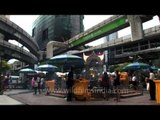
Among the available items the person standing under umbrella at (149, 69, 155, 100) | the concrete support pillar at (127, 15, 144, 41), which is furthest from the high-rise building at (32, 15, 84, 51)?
the person standing under umbrella at (149, 69, 155, 100)

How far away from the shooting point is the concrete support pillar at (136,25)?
101ft

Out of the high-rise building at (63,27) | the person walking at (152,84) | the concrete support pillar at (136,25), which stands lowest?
the person walking at (152,84)

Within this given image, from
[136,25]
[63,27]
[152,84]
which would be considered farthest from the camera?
[63,27]

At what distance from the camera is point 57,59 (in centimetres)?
1847

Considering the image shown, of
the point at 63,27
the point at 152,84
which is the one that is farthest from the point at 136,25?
the point at 63,27

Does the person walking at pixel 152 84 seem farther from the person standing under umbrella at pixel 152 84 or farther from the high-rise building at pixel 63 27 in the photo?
the high-rise building at pixel 63 27

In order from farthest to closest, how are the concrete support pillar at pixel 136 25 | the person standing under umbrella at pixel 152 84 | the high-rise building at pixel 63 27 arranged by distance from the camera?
the high-rise building at pixel 63 27, the concrete support pillar at pixel 136 25, the person standing under umbrella at pixel 152 84

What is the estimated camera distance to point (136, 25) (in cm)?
3105

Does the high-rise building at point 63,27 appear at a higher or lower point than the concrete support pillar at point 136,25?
higher

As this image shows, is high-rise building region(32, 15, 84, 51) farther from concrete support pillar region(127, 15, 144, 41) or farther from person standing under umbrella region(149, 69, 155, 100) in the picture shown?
person standing under umbrella region(149, 69, 155, 100)

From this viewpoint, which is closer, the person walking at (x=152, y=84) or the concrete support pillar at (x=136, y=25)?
the person walking at (x=152, y=84)

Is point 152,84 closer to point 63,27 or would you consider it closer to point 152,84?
point 152,84

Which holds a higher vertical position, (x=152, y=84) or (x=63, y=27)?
(x=63, y=27)

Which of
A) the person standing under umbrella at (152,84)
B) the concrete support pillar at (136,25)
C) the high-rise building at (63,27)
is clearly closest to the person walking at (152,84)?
the person standing under umbrella at (152,84)
